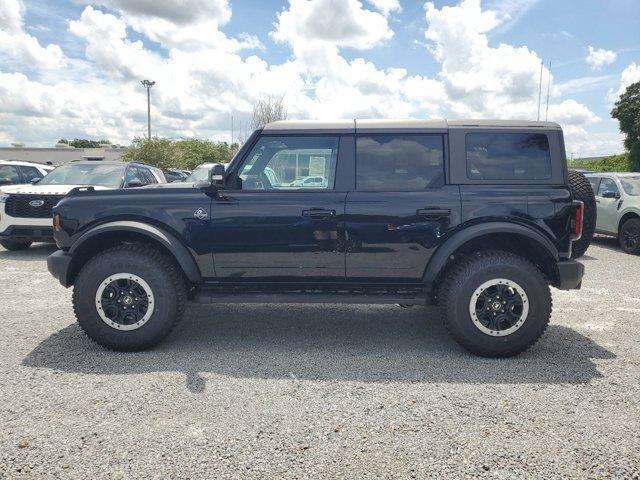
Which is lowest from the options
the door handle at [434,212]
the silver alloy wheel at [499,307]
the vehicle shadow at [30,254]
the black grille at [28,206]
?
the silver alloy wheel at [499,307]

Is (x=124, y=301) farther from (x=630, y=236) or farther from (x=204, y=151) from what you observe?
(x=204, y=151)

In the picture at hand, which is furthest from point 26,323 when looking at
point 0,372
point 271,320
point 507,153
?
point 507,153

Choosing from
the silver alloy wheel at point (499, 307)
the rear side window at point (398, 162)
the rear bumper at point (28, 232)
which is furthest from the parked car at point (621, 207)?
the rear bumper at point (28, 232)

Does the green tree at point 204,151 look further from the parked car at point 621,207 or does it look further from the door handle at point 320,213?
the door handle at point 320,213

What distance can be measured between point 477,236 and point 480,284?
1.28 feet

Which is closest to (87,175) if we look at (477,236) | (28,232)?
(28,232)

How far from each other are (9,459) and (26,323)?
2.57 m

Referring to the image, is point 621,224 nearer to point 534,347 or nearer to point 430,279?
point 534,347

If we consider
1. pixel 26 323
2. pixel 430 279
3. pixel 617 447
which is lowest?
pixel 617 447

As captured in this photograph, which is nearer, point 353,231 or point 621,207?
point 353,231

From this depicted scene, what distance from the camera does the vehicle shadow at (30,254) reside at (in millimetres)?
8094

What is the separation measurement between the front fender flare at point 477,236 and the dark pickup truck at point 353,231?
0.04ft

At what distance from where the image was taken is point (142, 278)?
386 centimetres

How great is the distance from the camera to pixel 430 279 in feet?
12.6
